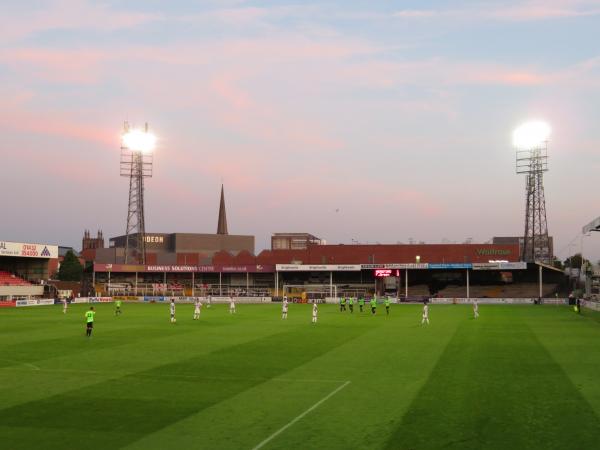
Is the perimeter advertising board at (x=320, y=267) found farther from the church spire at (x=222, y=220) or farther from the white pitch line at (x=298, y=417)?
the church spire at (x=222, y=220)

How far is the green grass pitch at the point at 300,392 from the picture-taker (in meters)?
12.1

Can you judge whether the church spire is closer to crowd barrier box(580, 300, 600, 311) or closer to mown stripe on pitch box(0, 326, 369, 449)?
crowd barrier box(580, 300, 600, 311)

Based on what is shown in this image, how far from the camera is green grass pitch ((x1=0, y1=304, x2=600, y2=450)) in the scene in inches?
A: 476

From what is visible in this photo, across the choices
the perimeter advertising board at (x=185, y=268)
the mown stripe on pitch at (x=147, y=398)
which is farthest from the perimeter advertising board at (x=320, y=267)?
the mown stripe on pitch at (x=147, y=398)

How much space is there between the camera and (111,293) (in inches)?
3920

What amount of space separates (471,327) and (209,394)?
25.6 meters

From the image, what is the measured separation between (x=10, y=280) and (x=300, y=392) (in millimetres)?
72665

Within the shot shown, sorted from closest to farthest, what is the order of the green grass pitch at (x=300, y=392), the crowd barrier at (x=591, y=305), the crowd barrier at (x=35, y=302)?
1. the green grass pitch at (x=300, y=392)
2. the crowd barrier at (x=591, y=305)
3. the crowd barrier at (x=35, y=302)

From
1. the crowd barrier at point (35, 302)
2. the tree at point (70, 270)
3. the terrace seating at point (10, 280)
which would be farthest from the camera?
the tree at point (70, 270)

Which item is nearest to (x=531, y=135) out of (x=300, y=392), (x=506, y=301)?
(x=506, y=301)

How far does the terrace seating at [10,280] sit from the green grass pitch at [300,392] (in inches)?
2017

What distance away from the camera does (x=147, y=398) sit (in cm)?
1595

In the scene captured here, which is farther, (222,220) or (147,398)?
(222,220)

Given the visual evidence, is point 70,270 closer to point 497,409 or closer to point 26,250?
point 26,250
